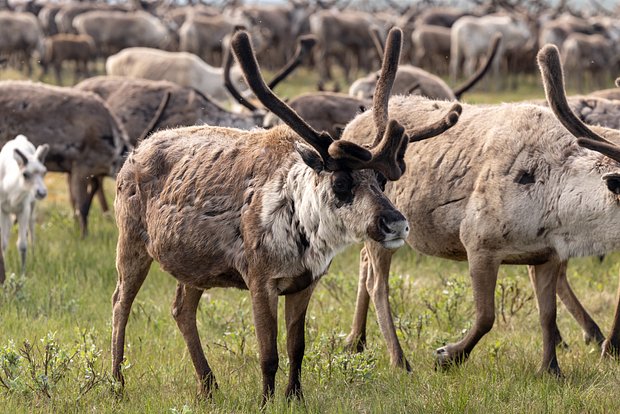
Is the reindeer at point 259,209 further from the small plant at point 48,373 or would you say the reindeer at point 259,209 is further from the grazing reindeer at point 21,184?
the grazing reindeer at point 21,184

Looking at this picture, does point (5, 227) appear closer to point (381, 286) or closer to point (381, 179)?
point (381, 286)

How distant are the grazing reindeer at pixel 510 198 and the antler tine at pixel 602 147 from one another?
0.34ft

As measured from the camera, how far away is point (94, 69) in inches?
1205

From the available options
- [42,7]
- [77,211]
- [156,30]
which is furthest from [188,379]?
[42,7]

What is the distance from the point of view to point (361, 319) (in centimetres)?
748

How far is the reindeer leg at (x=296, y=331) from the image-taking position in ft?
18.0

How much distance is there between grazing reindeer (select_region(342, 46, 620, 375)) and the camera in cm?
601

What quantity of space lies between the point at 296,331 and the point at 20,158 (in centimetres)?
489

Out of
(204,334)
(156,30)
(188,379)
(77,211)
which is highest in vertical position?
(188,379)

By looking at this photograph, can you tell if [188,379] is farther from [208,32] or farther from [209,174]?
[208,32]

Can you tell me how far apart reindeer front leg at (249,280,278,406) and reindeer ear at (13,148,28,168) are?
4.85m

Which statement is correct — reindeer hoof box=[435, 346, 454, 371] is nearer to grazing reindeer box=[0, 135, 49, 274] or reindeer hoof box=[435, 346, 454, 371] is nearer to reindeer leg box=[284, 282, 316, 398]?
reindeer leg box=[284, 282, 316, 398]

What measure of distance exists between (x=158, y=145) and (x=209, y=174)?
0.48 meters

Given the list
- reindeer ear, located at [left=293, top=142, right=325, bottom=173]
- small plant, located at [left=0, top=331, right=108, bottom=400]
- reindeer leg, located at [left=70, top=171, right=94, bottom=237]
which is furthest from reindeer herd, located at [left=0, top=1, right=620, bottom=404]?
reindeer leg, located at [left=70, top=171, right=94, bottom=237]
